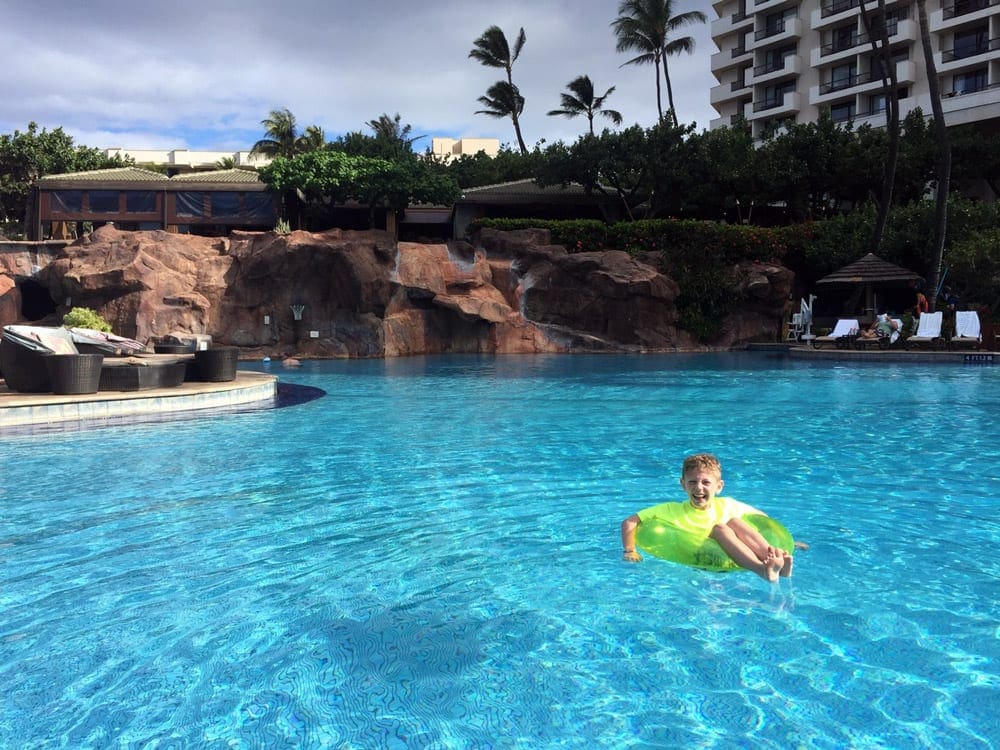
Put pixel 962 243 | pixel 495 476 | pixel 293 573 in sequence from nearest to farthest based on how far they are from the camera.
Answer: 1. pixel 293 573
2. pixel 495 476
3. pixel 962 243

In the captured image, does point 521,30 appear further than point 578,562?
Yes

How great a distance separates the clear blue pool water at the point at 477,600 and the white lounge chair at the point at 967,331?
13903 millimetres

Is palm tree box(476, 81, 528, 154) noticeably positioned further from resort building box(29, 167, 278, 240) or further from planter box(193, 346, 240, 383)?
planter box(193, 346, 240, 383)

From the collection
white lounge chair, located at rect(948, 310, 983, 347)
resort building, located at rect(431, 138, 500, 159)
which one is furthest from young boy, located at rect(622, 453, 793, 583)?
resort building, located at rect(431, 138, 500, 159)

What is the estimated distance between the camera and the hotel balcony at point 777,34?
50.6 meters

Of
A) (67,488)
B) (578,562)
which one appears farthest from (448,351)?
(578,562)

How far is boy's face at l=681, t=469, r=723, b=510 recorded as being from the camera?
13.2 ft

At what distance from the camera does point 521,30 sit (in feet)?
151

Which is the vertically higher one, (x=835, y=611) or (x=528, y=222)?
(x=528, y=222)

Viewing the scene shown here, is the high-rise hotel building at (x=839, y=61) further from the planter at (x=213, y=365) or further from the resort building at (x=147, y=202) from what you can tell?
the planter at (x=213, y=365)

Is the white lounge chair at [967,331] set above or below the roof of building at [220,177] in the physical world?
below

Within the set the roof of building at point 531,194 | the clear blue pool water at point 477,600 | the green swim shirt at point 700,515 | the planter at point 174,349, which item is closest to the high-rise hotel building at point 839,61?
the roof of building at point 531,194

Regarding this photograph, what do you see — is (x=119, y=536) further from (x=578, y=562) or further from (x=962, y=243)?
(x=962, y=243)

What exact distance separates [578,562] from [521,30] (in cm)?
4691
